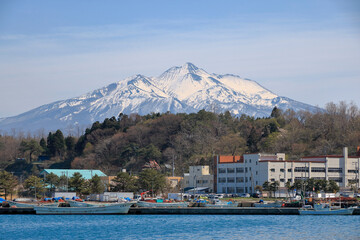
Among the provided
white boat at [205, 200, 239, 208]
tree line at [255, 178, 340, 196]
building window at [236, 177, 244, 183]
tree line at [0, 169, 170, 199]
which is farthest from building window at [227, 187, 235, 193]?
white boat at [205, 200, 239, 208]

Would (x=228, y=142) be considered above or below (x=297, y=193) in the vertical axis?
above

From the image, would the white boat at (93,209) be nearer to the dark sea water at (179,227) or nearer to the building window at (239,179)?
the dark sea water at (179,227)

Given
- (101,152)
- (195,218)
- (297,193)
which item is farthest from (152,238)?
(101,152)

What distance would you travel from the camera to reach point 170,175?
131 m

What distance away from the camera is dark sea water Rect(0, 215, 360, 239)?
203 ft


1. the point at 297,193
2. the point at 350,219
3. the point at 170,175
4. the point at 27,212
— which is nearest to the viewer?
the point at 350,219

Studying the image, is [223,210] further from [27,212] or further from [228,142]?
[228,142]

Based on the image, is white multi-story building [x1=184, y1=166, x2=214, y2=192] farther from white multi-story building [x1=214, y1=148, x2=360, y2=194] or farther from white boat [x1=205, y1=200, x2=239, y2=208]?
white boat [x1=205, y1=200, x2=239, y2=208]

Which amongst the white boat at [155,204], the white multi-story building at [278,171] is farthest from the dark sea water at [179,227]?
the white multi-story building at [278,171]

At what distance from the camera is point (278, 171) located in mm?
107188

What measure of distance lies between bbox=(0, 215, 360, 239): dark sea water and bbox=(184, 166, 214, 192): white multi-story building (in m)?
35.1

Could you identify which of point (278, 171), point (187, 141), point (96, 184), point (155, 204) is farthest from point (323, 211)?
point (187, 141)

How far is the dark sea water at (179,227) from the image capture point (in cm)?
6181

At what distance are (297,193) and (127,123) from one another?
72.8m
